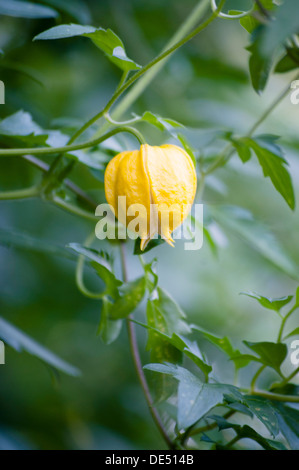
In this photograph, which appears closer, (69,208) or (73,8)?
(69,208)

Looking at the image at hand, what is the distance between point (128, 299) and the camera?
51 centimetres

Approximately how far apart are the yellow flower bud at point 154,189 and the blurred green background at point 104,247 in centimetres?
49

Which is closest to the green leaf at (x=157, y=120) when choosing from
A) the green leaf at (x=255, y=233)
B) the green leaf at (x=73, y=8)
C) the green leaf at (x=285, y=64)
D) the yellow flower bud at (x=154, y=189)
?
the yellow flower bud at (x=154, y=189)

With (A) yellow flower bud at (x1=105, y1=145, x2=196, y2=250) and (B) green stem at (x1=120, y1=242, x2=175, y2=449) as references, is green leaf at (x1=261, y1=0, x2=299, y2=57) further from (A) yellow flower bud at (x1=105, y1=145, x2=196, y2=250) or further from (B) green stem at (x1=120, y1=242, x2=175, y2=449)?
(B) green stem at (x1=120, y1=242, x2=175, y2=449)

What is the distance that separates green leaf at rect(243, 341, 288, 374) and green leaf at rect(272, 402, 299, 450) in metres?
0.04

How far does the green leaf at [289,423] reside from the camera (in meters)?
0.45

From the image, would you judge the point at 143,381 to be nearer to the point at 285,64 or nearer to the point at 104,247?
the point at 285,64

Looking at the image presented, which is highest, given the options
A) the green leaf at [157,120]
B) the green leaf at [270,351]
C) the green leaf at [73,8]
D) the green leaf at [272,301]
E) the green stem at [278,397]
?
the green leaf at [73,8]

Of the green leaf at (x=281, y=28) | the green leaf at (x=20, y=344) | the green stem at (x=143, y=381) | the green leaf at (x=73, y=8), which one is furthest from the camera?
the green leaf at (x=73, y=8)

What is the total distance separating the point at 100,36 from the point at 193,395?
1.05 ft

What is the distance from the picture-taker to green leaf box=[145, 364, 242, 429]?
0.37m

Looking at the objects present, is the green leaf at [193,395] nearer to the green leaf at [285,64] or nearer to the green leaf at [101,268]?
the green leaf at [101,268]

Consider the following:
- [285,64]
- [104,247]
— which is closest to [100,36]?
[285,64]

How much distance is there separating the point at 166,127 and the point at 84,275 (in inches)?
27.9
